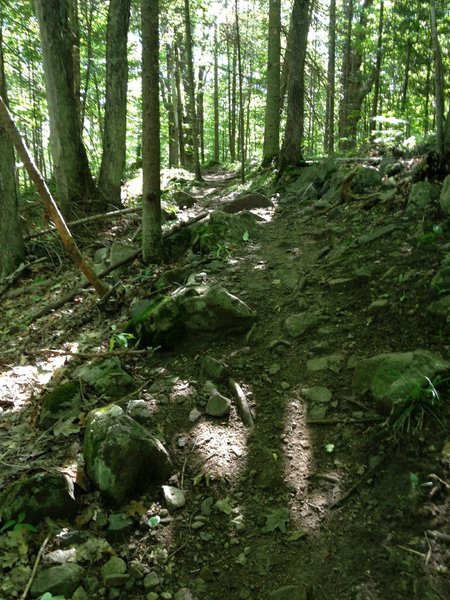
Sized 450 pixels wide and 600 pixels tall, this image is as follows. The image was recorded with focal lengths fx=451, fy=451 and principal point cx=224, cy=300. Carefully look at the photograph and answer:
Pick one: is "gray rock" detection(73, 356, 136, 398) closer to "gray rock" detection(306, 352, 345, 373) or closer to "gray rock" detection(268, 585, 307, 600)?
"gray rock" detection(306, 352, 345, 373)

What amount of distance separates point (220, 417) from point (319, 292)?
81.0 inches

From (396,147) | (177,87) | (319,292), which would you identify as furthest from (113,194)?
(177,87)

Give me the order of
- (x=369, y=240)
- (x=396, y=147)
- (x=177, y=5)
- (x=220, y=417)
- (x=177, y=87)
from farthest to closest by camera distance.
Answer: (x=177, y=87) < (x=177, y=5) < (x=396, y=147) < (x=369, y=240) < (x=220, y=417)

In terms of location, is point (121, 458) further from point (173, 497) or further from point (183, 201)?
point (183, 201)

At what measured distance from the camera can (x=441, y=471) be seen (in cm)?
281

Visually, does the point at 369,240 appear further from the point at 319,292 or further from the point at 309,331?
the point at 309,331

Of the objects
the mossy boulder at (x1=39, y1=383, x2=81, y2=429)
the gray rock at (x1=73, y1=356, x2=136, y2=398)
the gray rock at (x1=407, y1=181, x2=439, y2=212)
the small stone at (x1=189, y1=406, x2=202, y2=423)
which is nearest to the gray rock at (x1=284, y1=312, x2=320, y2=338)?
the small stone at (x1=189, y1=406, x2=202, y2=423)

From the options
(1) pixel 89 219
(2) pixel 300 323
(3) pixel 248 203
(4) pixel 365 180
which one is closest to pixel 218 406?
(2) pixel 300 323

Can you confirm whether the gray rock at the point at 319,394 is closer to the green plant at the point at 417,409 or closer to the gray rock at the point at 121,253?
the green plant at the point at 417,409

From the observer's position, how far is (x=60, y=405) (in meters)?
4.00

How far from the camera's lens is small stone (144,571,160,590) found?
2594mm

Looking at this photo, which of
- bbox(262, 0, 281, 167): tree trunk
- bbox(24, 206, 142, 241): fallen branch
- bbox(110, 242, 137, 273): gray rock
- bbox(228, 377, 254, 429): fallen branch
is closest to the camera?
bbox(228, 377, 254, 429): fallen branch

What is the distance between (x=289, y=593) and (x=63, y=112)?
9.51 metres

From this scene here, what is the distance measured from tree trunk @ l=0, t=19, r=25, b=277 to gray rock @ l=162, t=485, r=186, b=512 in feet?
22.2
